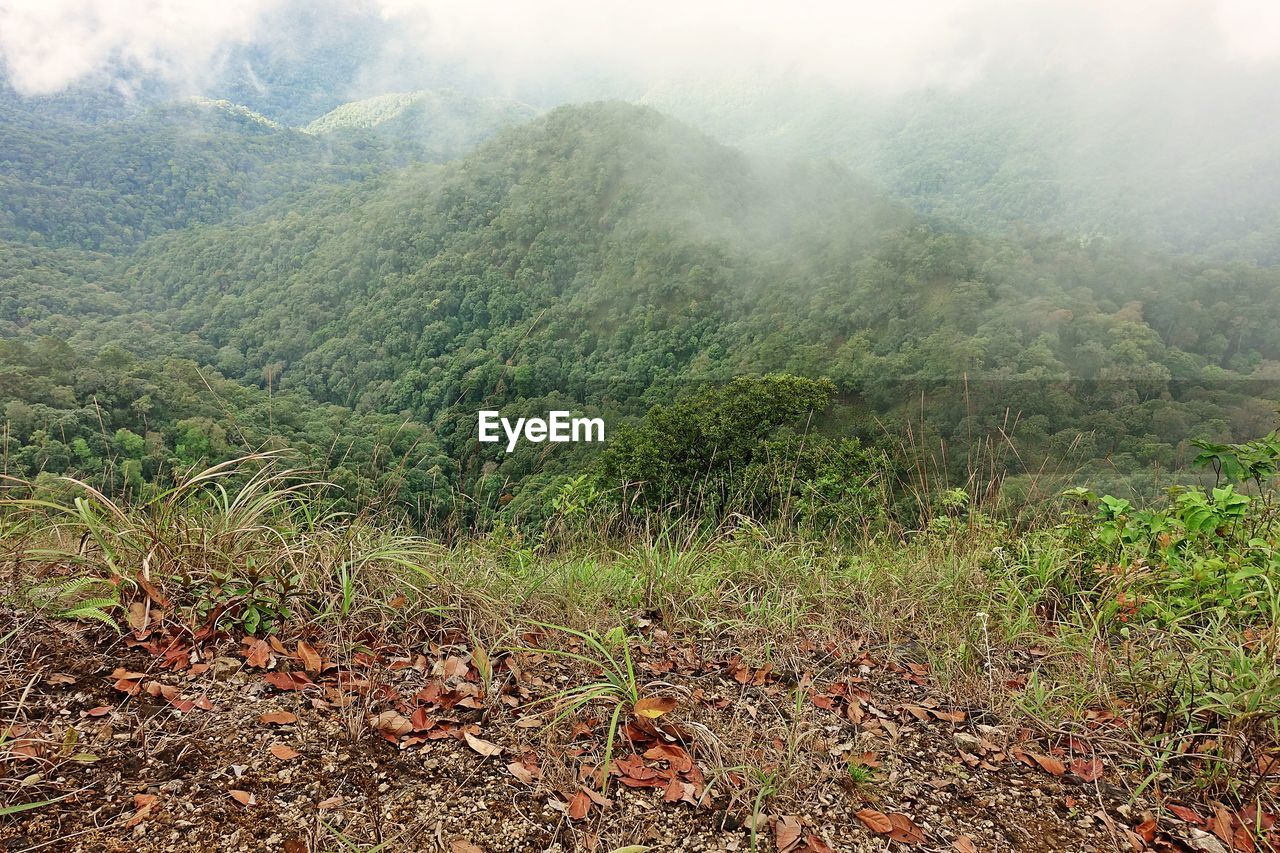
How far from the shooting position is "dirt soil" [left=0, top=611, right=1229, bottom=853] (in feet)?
4.16

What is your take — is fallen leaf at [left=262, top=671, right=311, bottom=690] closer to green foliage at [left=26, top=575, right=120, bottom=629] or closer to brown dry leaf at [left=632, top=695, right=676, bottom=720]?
green foliage at [left=26, top=575, right=120, bottom=629]

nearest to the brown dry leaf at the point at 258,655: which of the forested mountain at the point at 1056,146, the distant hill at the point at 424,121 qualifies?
the forested mountain at the point at 1056,146

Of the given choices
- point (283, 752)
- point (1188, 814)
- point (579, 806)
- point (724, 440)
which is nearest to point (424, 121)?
point (724, 440)

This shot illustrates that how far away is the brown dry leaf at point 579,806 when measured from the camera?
1354mm

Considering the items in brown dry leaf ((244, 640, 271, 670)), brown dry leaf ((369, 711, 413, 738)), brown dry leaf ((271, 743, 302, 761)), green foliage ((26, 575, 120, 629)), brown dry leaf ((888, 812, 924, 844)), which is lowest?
brown dry leaf ((888, 812, 924, 844))

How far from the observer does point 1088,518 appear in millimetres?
2928

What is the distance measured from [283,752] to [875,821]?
1301 millimetres

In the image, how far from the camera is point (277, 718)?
1.53 metres

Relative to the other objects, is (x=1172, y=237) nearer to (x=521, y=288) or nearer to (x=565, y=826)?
(x=521, y=288)

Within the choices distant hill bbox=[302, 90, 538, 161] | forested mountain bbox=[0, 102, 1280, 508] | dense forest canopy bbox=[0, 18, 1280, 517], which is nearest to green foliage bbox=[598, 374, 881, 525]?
dense forest canopy bbox=[0, 18, 1280, 517]

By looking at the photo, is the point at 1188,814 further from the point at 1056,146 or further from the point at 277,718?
the point at 1056,146

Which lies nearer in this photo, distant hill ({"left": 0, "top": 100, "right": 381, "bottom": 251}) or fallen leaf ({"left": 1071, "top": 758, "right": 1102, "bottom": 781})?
fallen leaf ({"left": 1071, "top": 758, "right": 1102, "bottom": 781})

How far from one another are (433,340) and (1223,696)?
6279cm

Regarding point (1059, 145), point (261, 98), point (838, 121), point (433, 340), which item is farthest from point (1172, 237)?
point (261, 98)
